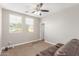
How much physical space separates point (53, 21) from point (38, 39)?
0.48 m

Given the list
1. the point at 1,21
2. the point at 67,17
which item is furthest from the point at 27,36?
the point at 67,17

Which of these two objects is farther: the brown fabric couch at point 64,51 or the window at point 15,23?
the window at point 15,23

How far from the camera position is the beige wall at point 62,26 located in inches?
53.6

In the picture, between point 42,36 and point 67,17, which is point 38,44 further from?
point 67,17

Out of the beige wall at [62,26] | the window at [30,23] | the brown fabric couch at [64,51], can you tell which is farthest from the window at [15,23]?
the brown fabric couch at [64,51]

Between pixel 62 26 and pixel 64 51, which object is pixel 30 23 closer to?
pixel 62 26

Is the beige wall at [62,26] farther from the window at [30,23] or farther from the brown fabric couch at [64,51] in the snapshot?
the brown fabric couch at [64,51]

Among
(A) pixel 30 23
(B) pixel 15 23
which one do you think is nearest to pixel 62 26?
(A) pixel 30 23

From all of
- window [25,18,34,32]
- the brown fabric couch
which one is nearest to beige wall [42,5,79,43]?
window [25,18,34,32]

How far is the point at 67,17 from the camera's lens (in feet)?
4.50

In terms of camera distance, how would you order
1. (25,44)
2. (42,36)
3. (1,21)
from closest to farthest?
1. (42,36)
2. (25,44)
3. (1,21)

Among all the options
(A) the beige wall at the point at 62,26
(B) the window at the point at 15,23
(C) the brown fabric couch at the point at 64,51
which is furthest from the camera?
(A) the beige wall at the point at 62,26

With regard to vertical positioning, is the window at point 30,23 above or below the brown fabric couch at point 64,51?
above

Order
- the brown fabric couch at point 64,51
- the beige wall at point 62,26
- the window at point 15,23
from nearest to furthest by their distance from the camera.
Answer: the brown fabric couch at point 64,51 → the window at point 15,23 → the beige wall at point 62,26
